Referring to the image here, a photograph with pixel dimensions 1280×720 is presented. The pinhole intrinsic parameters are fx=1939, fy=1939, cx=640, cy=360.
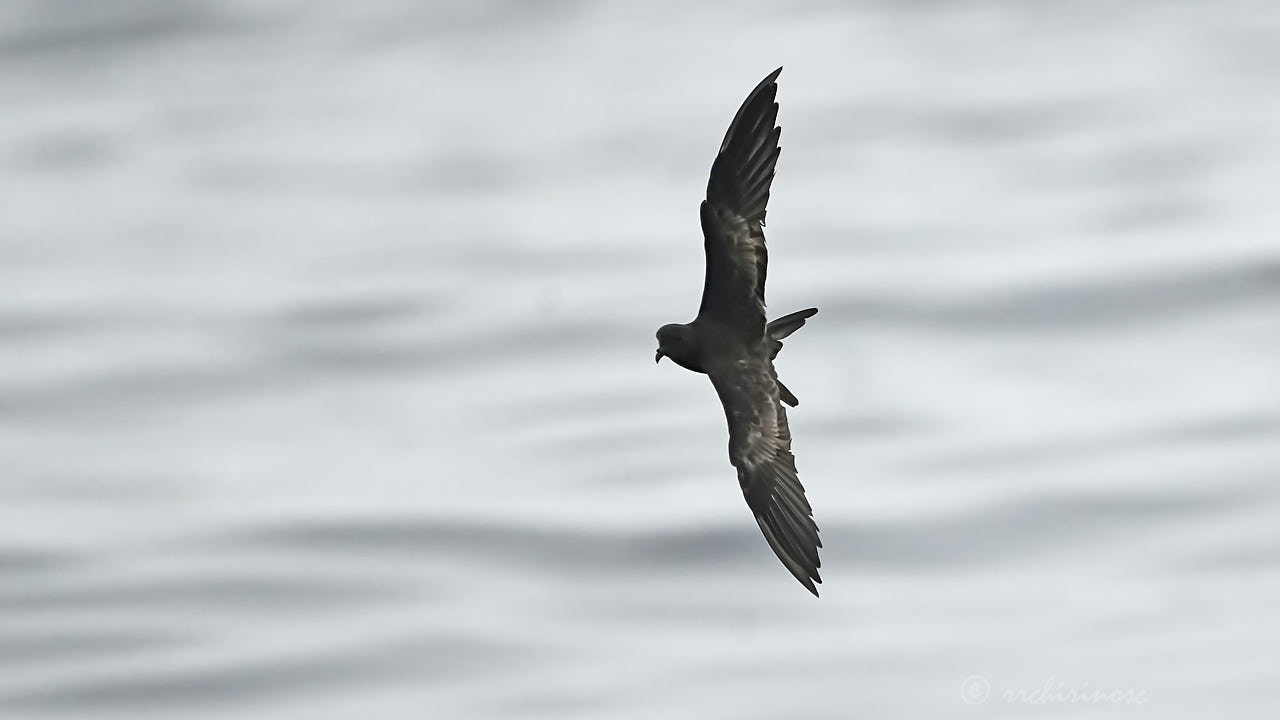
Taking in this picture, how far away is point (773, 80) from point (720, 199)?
0.85m

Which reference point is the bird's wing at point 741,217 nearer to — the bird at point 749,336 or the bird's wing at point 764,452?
the bird at point 749,336

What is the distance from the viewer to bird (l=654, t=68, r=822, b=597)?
12562 mm

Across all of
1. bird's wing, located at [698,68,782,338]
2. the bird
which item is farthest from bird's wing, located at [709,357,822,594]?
bird's wing, located at [698,68,782,338]

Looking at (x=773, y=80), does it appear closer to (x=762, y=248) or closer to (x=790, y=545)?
(x=762, y=248)

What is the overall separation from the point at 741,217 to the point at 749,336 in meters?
0.78

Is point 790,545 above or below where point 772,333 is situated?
below

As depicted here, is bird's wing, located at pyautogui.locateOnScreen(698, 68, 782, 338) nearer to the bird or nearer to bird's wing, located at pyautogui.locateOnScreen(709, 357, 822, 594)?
the bird

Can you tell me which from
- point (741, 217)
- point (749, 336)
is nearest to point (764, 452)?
point (749, 336)

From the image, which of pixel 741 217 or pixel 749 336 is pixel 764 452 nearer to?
pixel 749 336

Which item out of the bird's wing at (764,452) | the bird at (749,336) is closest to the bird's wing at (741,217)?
the bird at (749,336)

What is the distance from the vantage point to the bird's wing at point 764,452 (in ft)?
42.1

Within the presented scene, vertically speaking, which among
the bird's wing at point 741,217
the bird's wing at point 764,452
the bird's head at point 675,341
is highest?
the bird's wing at point 741,217

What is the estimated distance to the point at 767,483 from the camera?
13.0 metres

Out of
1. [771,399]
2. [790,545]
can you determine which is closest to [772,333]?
[771,399]
